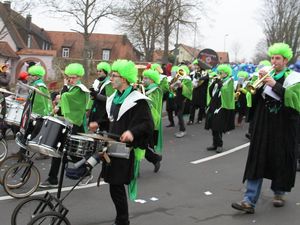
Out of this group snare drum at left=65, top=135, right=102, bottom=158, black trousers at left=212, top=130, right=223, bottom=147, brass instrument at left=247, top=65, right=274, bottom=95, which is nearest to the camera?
snare drum at left=65, top=135, right=102, bottom=158

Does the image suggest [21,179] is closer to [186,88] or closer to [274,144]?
[274,144]

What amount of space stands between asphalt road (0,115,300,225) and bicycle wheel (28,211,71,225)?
1.05 meters

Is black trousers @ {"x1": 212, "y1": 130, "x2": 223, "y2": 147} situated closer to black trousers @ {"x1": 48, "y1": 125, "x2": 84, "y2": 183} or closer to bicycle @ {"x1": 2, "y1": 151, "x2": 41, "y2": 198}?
black trousers @ {"x1": 48, "y1": 125, "x2": 84, "y2": 183}

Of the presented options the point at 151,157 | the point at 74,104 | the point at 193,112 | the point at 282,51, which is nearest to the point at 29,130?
the point at 74,104

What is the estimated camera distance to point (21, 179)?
6750 millimetres

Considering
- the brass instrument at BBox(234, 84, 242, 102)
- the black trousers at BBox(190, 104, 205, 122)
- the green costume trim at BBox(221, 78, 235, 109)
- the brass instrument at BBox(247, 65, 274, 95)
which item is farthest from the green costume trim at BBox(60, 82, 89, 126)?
the black trousers at BBox(190, 104, 205, 122)

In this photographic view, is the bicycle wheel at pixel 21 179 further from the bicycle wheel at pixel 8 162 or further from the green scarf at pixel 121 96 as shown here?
the green scarf at pixel 121 96

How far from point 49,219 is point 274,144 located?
3.02m

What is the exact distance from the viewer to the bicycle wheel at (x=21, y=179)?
664cm

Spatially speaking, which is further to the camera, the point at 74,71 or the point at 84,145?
the point at 74,71

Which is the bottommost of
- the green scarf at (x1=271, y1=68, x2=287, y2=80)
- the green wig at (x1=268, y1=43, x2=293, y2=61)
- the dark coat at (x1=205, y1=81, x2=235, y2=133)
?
the dark coat at (x1=205, y1=81, x2=235, y2=133)

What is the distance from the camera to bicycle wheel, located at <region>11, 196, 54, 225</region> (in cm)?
474

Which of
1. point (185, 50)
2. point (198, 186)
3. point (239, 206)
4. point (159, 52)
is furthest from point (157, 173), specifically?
point (185, 50)

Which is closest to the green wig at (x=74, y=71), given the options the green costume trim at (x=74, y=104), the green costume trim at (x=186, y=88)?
the green costume trim at (x=74, y=104)
